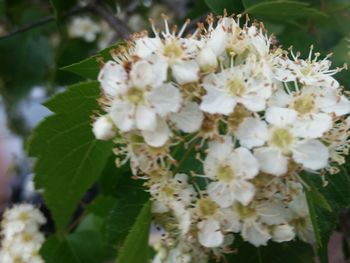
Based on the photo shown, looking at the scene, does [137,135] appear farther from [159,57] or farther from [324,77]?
[324,77]

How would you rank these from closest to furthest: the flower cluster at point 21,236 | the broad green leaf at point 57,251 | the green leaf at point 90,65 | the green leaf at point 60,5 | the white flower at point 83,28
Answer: the green leaf at point 90,65 → the green leaf at point 60,5 → the broad green leaf at point 57,251 → the flower cluster at point 21,236 → the white flower at point 83,28

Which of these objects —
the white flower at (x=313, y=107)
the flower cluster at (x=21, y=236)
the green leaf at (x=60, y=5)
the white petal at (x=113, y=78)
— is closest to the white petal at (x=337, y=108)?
the white flower at (x=313, y=107)

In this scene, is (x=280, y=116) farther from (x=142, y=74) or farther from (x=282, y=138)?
(x=142, y=74)

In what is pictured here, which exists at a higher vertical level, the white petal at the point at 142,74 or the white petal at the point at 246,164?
the white petal at the point at 142,74

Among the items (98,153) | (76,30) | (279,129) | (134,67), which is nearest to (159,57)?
(134,67)

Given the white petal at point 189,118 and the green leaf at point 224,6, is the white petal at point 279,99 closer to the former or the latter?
the white petal at point 189,118

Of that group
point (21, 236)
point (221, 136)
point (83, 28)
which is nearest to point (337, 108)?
point (221, 136)
